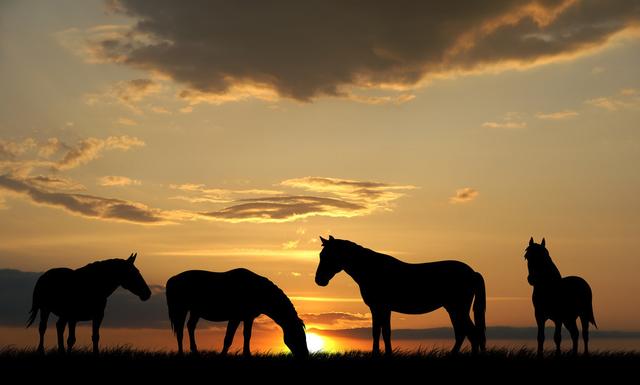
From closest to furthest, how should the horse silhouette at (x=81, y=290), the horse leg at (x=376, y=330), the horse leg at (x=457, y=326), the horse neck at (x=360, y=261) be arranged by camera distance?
the horse leg at (x=376, y=330) < the horse leg at (x=457, y=326) < the horse neck at (x=360, y=261) < the horse silhouette at (x=81, y=290)

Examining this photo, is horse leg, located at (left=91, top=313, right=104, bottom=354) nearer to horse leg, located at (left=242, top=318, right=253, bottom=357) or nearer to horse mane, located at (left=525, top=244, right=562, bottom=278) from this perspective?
horse leg, located at (left=242, top=318, right=253, bottom=357)

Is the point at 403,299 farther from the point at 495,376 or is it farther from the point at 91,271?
the point at 91,271

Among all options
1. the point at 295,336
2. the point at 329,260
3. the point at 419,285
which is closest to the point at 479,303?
the point at 419,285

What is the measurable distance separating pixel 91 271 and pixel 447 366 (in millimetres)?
10949

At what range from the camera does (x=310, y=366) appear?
58.1 ft

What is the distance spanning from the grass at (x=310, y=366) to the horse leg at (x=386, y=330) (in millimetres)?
266

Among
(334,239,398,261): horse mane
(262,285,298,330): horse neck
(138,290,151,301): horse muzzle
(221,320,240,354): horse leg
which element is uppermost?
(334,239,398,261): horse mane

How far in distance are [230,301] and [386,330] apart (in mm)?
5095

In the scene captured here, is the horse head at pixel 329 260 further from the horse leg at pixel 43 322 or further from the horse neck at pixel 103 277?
Answer: the horse leg at pixel 43 322

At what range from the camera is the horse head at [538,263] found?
850 inches

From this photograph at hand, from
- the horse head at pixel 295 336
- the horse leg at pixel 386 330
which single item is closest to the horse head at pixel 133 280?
the horse head at pixel 295 336

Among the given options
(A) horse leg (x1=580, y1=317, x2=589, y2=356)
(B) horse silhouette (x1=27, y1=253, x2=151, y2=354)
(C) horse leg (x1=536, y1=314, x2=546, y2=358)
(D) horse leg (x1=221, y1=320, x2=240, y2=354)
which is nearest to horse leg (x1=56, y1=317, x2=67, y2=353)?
(B) horse silhouette (x1=27, y1=253, x2=151, y2=354)

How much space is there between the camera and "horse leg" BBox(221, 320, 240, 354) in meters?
21.0

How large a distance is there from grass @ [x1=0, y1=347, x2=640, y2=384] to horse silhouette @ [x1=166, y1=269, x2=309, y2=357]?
248 cm
